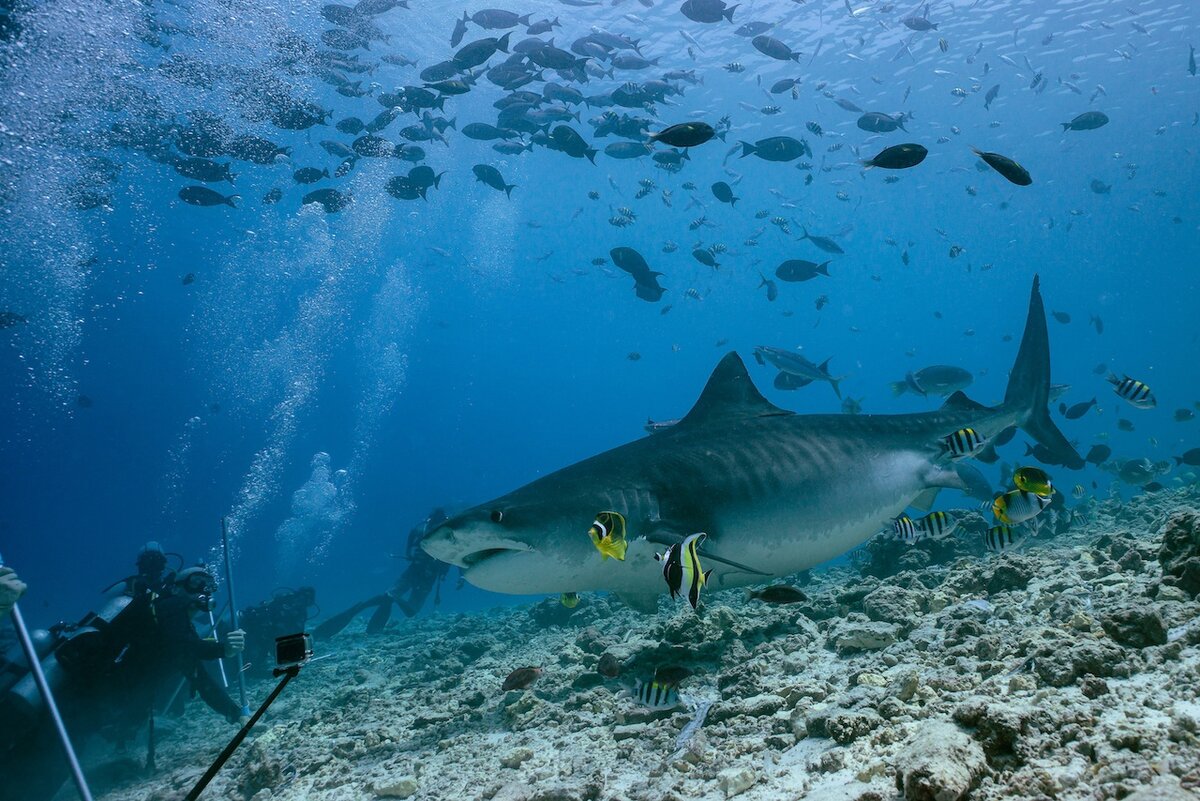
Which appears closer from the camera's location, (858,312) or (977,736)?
(977,736)

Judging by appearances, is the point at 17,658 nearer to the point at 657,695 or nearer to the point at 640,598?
the point at 640,598

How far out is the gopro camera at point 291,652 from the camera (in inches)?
80.2

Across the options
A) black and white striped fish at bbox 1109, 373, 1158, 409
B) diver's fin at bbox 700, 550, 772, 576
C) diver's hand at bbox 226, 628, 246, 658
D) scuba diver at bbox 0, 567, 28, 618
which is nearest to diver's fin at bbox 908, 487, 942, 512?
diver's fin at bbox 700, 550, 772, 576

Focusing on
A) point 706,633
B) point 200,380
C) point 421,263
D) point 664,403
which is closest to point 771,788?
point 706,633

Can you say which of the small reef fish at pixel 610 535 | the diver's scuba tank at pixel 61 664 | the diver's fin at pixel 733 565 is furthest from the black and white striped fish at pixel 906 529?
the diver's scuba tank at pixel 61 664

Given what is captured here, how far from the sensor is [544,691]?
4.69 meters

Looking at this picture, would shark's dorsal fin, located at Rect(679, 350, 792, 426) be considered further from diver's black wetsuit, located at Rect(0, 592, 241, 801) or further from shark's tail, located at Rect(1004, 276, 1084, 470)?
diver's black wetsuit, located at Rect(0, 592, 241, 801)

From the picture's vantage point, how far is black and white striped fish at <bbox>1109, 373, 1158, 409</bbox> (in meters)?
7.68

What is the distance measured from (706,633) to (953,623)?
5.63ft

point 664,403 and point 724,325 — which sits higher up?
point 724,325

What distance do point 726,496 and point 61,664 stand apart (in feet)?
24.3

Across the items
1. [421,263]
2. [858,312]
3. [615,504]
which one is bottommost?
[858,312]

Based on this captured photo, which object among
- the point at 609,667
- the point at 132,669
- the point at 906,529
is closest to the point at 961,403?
the point at 906,529

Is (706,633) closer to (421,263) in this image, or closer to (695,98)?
(695,98)
